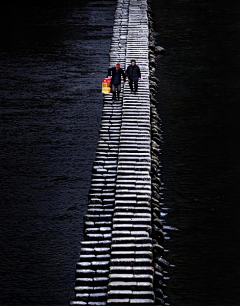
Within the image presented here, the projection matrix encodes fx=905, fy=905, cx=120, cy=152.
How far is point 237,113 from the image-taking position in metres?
55.3

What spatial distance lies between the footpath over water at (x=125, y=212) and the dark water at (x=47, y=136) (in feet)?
3.44

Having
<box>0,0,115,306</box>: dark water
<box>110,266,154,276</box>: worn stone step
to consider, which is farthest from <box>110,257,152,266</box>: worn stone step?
<box>0,0,115,306</box>: dark water

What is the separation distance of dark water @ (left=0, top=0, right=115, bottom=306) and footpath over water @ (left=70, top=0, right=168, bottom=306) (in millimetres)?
1050

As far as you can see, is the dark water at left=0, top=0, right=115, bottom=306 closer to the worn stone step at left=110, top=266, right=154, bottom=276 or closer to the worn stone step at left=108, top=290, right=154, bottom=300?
the worn stone step at left=110, top=266, right=154, bottom=276

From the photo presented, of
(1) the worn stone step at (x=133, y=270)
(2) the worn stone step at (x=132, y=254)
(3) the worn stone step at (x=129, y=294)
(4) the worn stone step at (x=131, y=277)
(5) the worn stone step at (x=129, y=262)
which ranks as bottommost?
(3) the worn stone step at (x=129, y=294)

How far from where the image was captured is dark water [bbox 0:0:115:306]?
39.0 metres

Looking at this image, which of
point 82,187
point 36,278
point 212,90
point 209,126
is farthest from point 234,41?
point 36,278

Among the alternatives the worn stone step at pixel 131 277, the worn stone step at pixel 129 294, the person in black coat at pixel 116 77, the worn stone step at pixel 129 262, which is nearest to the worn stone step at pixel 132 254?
the worn stone step at pixel 129 262

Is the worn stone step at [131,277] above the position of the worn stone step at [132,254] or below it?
below

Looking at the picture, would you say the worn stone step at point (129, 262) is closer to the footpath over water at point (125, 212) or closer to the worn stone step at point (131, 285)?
the footpath over water at point (125, 212)

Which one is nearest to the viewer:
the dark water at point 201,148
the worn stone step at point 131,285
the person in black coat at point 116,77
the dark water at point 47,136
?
the worn stone step at point 131,285

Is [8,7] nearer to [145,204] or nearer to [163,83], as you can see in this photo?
[163,83]

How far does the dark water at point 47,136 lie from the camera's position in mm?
39000

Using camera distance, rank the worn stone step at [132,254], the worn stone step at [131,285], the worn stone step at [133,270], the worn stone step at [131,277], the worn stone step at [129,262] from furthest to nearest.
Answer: the worn stone step at [132,254] → the worn stone step at [129,262] → the worn stone step at [133,270] → the worn stone step at [131,277] → the worn stone step at [131,285]
